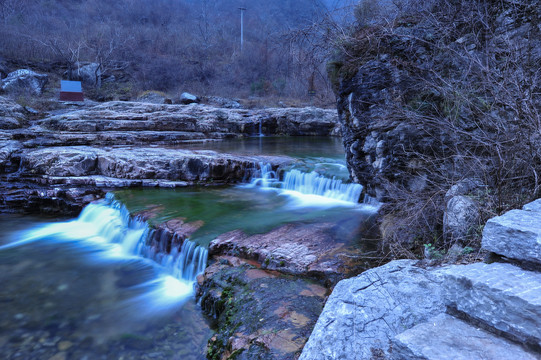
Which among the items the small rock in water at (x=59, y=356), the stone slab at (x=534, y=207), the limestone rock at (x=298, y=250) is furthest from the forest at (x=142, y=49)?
the small rock in water at (x=59, y=356)

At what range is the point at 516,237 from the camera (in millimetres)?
1772

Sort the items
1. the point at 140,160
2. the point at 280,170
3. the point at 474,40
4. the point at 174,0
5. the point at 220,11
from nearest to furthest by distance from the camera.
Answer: the point at 474,40 → the point at 140,160 → the point at 280,170 → the point at 174,0 → the point at 220,11

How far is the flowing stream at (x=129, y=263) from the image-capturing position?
387 cm

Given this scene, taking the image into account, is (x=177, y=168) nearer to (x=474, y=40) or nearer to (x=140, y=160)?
(x=140, y=160)

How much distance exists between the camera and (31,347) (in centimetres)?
367

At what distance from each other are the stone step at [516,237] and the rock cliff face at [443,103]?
1042mm

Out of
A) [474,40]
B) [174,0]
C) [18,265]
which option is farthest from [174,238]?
[174,0]

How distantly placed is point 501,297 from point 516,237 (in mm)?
498

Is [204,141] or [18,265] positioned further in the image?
[204,141]

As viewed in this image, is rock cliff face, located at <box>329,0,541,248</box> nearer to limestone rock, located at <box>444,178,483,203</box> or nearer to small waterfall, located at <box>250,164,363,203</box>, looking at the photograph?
limestone rock, located at <box>444,178,483,203</box>

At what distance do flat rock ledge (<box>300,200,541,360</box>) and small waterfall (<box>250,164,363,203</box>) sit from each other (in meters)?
5.43

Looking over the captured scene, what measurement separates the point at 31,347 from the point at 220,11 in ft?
200

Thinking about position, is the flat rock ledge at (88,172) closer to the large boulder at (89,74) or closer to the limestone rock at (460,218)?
the limestone rock at (460,218)

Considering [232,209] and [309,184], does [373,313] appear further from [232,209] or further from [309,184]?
[309,184]
